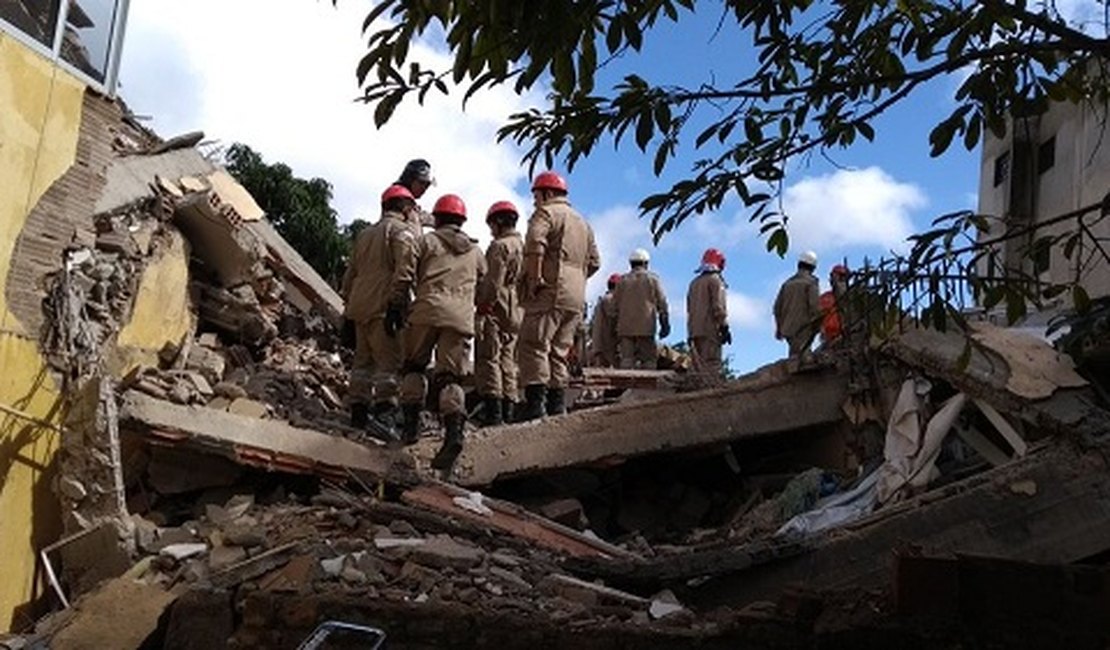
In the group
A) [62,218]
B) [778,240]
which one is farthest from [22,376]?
[778,240]

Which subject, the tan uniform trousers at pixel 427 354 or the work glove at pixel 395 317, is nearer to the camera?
the tan uniform trousers at pixel 427 354

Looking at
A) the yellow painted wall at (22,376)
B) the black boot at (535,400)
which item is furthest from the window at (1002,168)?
the yellow painted wall at (22,376)

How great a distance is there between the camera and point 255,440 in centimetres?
746

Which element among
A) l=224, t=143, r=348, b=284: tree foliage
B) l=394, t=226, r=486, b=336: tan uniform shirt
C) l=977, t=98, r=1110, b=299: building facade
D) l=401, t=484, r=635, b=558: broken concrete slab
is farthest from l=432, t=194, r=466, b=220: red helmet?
l=224, t=143, r=348, b=284: tree foliage

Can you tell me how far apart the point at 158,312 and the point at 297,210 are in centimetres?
1115

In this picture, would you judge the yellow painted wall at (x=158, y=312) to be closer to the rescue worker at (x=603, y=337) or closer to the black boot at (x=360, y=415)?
the black boot at (x=360, y=415)

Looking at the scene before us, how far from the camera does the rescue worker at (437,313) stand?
8102 millimetres

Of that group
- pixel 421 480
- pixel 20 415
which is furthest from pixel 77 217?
pixel 421 480

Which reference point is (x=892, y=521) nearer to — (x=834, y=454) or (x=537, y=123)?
(x=834, y=454)

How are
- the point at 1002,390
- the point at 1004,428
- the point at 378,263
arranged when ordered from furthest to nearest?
the point at 378,263 < the point at 1004,428 < the point at 1002,390

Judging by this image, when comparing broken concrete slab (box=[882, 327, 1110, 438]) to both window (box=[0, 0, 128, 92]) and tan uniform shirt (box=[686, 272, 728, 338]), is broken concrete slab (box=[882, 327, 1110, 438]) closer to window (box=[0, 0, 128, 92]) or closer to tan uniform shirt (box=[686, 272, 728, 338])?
tan uniform shirt (box=[686, 272, 728, 338])

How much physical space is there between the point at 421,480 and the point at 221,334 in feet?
10.2

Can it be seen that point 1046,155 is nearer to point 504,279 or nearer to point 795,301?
point 795,301

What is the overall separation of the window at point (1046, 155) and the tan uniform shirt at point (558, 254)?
395 inches
